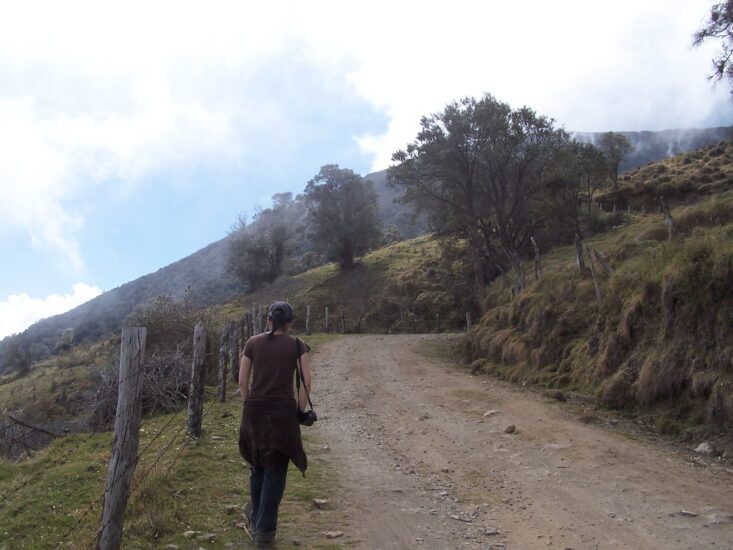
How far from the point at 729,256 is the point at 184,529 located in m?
8.33

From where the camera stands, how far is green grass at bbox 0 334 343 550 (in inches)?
205

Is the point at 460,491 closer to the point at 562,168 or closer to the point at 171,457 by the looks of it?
the point at 171,457

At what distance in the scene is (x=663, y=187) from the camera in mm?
39312

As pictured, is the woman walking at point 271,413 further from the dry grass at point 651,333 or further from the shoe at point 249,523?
the dry grass at point 651,333

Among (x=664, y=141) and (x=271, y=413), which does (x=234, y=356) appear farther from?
(x=664, y=141)

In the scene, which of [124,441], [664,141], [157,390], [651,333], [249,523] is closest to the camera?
[124,441]

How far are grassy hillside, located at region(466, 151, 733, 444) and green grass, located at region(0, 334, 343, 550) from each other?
513cm

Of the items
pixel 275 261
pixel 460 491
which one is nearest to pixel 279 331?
pixel 460 491

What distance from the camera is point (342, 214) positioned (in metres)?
56.0

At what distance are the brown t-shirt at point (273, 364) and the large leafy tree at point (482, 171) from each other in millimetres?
23254

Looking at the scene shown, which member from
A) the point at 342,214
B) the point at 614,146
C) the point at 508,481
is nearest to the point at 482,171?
the point at 508,481

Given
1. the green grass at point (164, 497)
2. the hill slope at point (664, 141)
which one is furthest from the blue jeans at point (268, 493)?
the hill slope at point (664, 141)

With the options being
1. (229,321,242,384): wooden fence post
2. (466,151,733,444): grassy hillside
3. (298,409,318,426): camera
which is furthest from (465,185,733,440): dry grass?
(229,321,242,384): wooden fence post

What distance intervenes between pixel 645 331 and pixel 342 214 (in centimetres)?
4692
